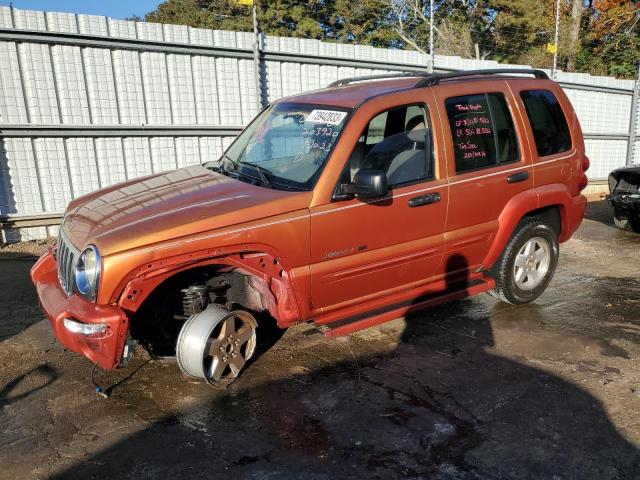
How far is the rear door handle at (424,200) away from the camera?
410 cm

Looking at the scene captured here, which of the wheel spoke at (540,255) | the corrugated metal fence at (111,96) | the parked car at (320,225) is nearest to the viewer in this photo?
the parked car at (320,225)

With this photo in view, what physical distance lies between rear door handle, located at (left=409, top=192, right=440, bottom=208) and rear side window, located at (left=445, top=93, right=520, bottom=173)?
1.14 feet

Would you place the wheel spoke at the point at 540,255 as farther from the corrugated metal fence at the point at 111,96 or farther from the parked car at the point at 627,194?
the corrugated metal fence at the point at 111,96

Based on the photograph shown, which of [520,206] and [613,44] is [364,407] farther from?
[613,44]

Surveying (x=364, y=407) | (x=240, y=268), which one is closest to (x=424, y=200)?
(x=240, y=268)

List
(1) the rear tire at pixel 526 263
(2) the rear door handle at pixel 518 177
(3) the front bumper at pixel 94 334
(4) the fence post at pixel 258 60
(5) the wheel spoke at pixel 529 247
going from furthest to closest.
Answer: (4) the fence post at pixel 258 60
(5) the wheel spoke at pixel 529 247
(1) the rear tire at pixel 526 263
(2) the rear door handle at pixel 518 177
(3) the front bumper at pixel 94 334

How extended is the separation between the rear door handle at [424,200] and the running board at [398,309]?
0.83 metres

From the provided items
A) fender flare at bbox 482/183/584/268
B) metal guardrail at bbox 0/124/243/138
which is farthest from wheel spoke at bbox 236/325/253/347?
metal guardrail at bbox 0/124/243/138

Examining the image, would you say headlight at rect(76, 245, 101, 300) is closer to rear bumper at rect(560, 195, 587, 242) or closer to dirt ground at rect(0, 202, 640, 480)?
dirt ground at rect(0, 202, 640, 480)

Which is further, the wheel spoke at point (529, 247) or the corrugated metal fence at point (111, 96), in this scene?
the corrugated metal fence at point (111, 96)

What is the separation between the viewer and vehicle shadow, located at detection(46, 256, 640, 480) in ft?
9.50

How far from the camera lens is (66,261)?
143 inches

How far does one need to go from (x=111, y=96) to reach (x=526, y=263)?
5.90 meters

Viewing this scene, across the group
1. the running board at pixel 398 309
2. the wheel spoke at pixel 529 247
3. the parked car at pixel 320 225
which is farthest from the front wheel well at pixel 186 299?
the wheel spoke at pixel 529 247
